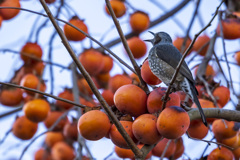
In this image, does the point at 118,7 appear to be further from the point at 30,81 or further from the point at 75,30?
the point at 30,81

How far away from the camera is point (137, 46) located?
355 centimetres

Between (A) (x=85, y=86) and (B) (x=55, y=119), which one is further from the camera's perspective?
(A) (x=85, y=86)

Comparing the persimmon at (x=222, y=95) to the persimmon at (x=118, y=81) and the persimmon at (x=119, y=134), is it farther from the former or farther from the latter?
the persimmon at (x=119, y=134)

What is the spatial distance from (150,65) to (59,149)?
68.2 inches

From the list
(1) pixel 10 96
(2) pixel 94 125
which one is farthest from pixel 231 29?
(1) pixel 10 96

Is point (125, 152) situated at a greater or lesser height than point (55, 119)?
greater

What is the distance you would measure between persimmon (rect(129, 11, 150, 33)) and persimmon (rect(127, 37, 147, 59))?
11 cm

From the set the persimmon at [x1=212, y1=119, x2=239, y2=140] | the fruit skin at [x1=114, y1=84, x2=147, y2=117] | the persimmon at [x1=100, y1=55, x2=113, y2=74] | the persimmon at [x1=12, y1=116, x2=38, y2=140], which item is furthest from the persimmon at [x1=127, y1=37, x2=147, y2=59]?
the fruit skin at [x1=114, y1=84, x2=147, y2=117]

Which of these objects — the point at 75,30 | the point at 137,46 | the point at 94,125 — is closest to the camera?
the point at 94,125

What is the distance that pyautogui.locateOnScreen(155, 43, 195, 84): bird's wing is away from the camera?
2486 millimetres

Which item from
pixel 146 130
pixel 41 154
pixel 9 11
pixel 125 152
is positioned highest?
pixel 9 11

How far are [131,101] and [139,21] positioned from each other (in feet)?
6.46

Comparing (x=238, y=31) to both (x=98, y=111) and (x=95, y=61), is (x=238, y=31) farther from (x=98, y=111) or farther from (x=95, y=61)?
(x=98, y=111)

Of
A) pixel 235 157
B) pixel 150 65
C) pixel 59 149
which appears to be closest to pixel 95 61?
pixel 59 149
